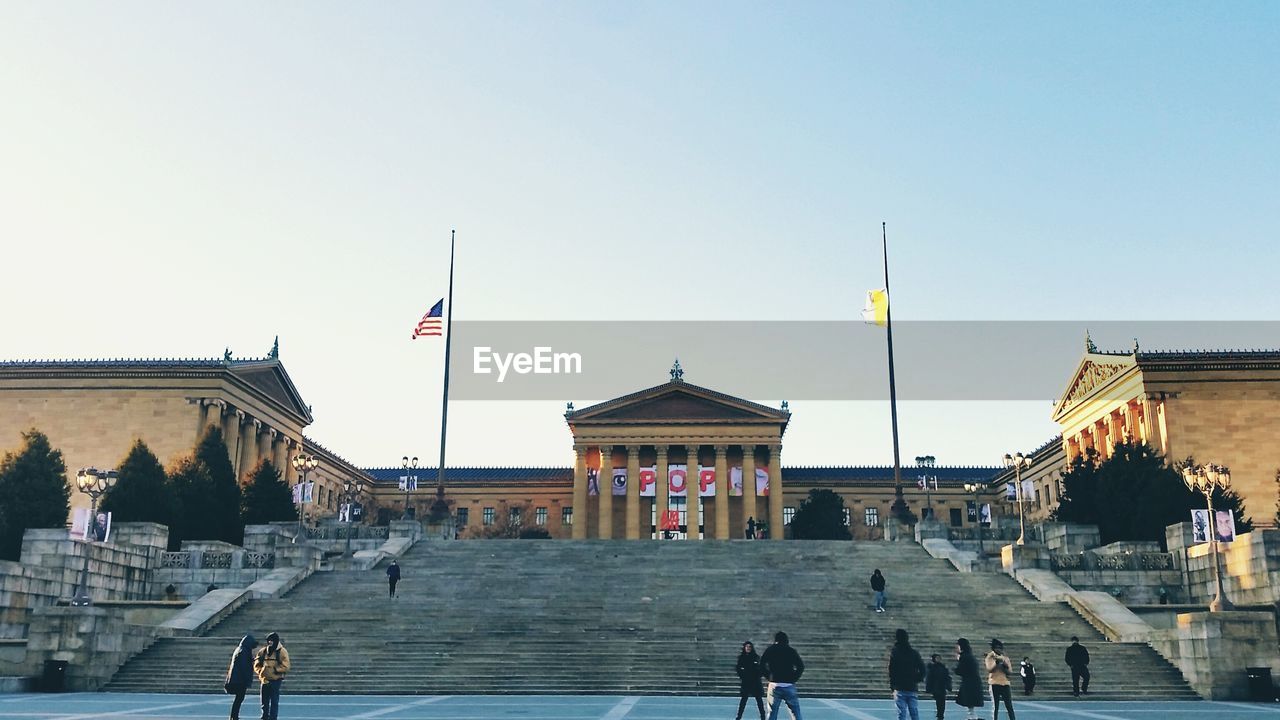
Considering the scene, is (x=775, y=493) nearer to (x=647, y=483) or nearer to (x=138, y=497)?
(x=647, y=483)

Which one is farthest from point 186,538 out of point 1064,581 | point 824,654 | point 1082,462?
point 1082,462

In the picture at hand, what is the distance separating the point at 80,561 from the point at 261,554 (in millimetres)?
6134

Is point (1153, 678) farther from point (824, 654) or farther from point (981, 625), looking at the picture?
point (824, 654)

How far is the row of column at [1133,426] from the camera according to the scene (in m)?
69.9

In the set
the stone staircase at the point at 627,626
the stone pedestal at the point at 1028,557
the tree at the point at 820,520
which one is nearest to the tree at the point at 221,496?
the stone staircase at the point at 627,626

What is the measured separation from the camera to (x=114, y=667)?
26.9 meters

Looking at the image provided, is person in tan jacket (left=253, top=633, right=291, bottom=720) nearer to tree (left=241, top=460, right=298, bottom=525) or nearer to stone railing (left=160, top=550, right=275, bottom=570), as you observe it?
stone railing (left=160, top=550, right=275, bottom=570)

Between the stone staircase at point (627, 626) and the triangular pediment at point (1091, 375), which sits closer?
the stone staircase at point (627, 626)

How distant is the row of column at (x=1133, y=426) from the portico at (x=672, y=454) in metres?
24.8

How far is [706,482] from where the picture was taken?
88.2m

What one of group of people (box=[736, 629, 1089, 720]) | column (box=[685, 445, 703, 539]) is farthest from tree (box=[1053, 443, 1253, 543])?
column (box=[685, 445, 703, 539])

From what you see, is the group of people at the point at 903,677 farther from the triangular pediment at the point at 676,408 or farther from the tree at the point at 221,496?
the triangular pediment at the point at 676,408

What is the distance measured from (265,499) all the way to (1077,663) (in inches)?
1775

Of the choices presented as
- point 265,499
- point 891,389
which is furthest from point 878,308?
point 265,499
